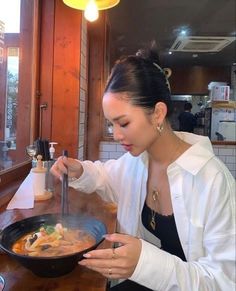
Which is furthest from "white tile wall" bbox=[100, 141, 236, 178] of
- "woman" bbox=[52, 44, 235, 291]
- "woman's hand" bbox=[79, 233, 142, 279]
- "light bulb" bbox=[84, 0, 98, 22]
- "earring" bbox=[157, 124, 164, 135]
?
"woman's hand" bbox=[79, 233, 142, 279]

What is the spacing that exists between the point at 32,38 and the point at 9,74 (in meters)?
0.47

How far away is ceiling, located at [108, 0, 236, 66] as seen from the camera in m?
3.55

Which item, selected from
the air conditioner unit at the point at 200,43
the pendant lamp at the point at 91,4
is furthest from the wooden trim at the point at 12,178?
the air conditioner unit at the point at 200,43

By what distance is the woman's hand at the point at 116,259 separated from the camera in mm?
782

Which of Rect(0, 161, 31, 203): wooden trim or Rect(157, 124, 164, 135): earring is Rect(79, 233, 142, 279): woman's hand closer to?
Rect(157, 124, 164, 135): earring

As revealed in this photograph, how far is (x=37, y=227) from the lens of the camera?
3.41ft

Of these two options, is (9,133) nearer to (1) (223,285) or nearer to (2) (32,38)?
(2) (32,38)

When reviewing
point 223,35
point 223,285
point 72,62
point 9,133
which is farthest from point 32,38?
point 223,35

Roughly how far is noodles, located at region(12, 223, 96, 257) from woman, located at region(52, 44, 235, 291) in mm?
111

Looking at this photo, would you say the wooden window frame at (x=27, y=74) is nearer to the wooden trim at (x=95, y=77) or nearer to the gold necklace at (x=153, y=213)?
the gold necklace at (x=153, y=213)

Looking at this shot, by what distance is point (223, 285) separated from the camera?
0.93 m

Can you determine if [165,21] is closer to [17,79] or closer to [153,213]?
[17,79]

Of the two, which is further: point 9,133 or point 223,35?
point 223,35

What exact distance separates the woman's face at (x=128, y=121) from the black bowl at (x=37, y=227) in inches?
12.8
